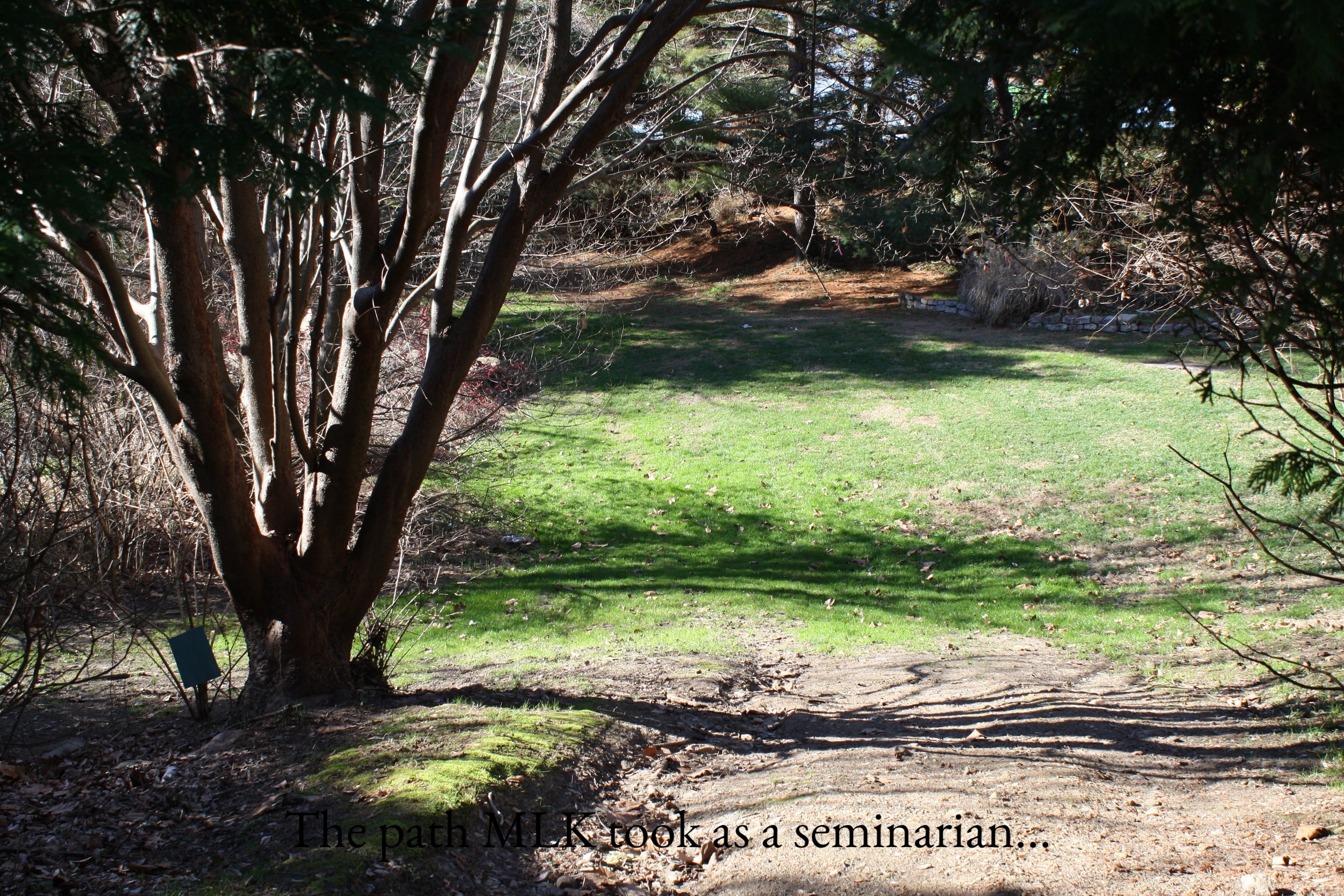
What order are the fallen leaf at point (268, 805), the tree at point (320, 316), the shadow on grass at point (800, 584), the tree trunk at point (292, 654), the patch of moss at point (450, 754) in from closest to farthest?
the fallen leaf at point (268, 805), the patch of moss at point (450, 754), the tree at point (320, 316), the tree trunk at point (292, 654), the shadow on grass at point (800, 584)

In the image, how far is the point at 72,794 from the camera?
4.16 meters

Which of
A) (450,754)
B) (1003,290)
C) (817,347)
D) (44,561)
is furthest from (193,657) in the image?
(1003,290)

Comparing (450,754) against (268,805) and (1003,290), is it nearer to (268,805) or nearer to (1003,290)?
(268,805)

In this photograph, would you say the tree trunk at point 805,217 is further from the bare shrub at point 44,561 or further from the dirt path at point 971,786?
the bare shrub at point 44,561

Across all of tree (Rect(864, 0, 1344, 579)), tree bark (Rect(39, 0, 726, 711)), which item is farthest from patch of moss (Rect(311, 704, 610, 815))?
tree (Rect(864, 0, 1344, 579))

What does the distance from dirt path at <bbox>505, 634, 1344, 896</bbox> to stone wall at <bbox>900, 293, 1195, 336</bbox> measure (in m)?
14.7

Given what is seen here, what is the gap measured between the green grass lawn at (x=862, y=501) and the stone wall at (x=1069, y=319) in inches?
18.0

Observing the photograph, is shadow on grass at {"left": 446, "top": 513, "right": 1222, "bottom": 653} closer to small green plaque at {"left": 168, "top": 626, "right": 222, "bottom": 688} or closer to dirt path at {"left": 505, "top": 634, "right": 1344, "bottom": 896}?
dirt path at {"left": 505, "top": 634, "right": 1344, "bottom": 896}

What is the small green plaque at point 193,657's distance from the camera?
4.93 meters

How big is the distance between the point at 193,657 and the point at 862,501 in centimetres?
1002

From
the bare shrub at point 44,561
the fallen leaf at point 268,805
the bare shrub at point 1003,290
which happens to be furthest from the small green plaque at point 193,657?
the bare shrub at point 1003,290

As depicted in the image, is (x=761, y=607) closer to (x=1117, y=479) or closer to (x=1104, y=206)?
(x=1104, y=206)

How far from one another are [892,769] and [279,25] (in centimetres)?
458

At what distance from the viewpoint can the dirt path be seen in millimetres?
3629
